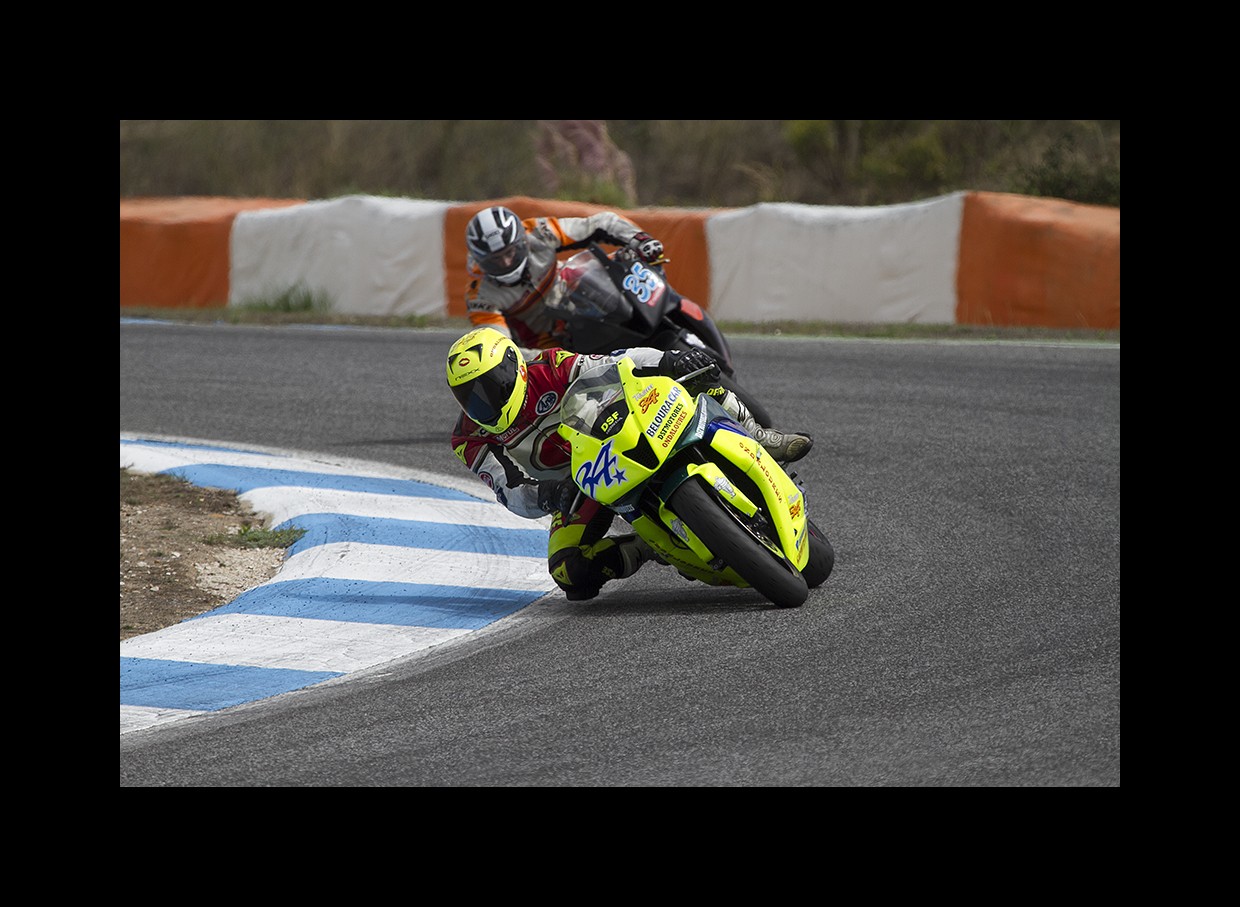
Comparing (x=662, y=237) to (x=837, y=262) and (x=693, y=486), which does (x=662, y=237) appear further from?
(x=693, y=486)

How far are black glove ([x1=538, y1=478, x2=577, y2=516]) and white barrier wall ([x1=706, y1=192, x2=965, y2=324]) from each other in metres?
8.87

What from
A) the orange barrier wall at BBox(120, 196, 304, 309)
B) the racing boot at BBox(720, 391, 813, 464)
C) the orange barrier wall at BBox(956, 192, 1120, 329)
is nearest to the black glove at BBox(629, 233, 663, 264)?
the racing boot at BBox(720, 391, 813, 464)

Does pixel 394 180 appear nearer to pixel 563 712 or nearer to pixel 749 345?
pixel 749 345

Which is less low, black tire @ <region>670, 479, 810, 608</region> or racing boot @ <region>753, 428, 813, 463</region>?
racing boot @ <region>753, 428, 813, 463</region>

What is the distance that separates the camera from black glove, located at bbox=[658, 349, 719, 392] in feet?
21.1

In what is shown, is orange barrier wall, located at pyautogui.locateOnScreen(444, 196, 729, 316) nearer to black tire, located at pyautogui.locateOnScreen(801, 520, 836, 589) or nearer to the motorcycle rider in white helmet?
the motorcycle rider in white helmet

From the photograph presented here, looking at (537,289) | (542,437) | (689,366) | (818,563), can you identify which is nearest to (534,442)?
(542,437)

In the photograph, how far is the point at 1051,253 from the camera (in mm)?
13930

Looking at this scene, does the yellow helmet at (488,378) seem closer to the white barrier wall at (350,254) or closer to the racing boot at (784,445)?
the racing boot at (784,445)

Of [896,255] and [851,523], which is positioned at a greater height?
[896,255]

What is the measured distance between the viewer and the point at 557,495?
20.9ft

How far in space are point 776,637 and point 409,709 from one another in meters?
1.39

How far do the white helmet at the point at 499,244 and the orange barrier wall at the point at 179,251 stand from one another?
9549 millimetres
